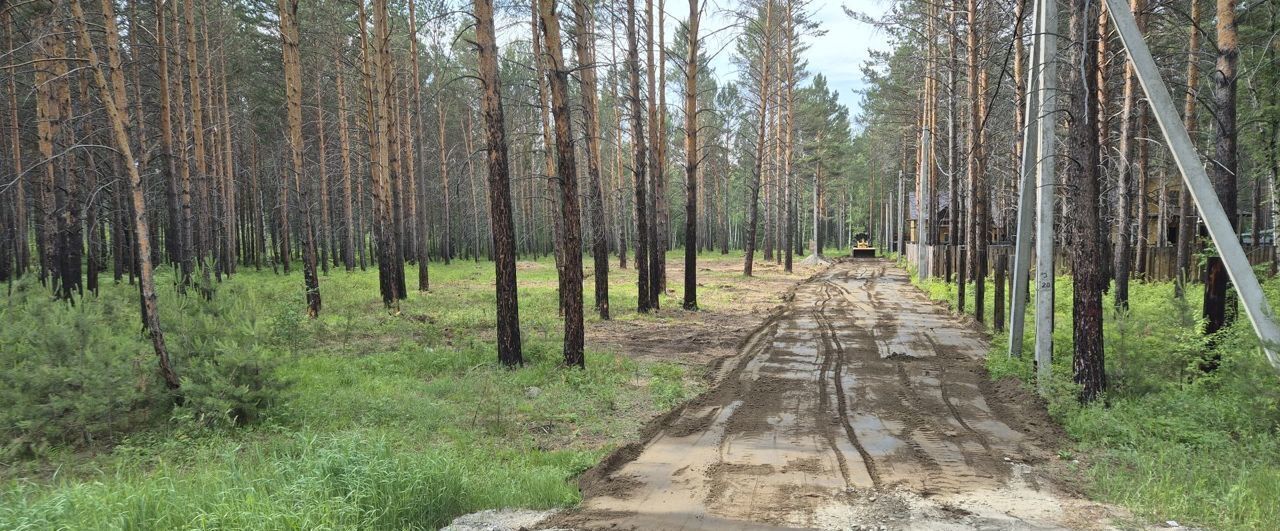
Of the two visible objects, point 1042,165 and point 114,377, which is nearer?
point 114,377

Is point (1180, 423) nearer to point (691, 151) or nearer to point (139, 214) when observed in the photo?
point (139, 214)

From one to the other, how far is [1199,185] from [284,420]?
9.62m

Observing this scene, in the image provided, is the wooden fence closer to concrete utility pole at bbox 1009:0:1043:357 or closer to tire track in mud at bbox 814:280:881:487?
concrete utility pole at bbox 1009:0:1043:357

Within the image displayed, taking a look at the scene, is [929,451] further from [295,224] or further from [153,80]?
[295,224]

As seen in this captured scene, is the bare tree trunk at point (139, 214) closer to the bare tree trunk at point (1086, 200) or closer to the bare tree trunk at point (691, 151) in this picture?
the bare tree trunk at point (1086, 200)

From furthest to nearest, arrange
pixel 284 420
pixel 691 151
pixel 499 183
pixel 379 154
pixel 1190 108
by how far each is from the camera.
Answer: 1. pixel 379 154
2. pixel 691 151
3. pixel 1190 108
4. pixel 499 183
5. pixel 284 420

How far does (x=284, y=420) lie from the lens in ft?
21.9

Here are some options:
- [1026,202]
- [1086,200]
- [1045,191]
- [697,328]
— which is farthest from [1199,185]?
[697,328]

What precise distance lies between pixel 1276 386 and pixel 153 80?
3161 cm

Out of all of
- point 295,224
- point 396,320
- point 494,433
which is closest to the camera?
point 494,433

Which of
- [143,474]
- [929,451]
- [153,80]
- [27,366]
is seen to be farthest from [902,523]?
[153,80]

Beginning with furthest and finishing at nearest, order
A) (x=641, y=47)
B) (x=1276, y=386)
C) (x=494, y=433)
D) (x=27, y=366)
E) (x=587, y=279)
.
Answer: (x=587, y=279) → (x=641, y=47) → (x=494, y=433) → (x=27, y=366) → (x=1276, y=386)

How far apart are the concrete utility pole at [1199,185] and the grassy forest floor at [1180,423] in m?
0.45

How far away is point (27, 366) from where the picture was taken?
600cm
